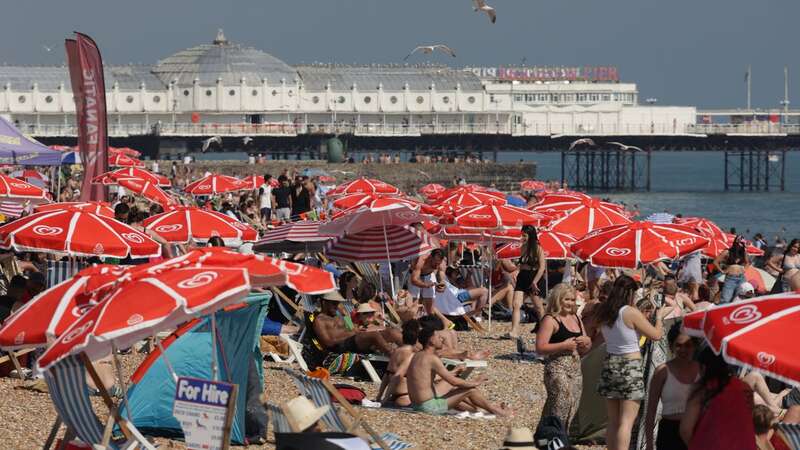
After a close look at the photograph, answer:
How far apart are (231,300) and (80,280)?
0.85m

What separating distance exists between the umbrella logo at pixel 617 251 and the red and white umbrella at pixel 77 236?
386 cm

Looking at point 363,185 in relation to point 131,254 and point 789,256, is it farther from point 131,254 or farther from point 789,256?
point 131,254

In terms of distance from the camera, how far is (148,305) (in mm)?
5578

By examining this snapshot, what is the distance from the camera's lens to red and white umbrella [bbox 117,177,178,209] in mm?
18473

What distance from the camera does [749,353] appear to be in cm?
491

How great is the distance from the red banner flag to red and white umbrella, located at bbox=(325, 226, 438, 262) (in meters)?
3.71

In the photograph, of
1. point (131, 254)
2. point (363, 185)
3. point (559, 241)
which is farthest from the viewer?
point (363, 185)

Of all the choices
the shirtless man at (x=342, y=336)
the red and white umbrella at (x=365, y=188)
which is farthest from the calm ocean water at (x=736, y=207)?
the shirtless man at (x=342, y=336)

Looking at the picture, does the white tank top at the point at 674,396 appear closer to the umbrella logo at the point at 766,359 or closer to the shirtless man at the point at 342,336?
the umbrella logo at the point at 766,359

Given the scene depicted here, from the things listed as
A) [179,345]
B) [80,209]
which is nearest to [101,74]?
[80,209]

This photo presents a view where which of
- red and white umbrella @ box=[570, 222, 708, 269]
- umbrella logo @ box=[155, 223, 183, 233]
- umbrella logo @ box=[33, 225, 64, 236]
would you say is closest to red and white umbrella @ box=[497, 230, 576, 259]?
red and white umbrella @ box=[570, 222, 708, 269]

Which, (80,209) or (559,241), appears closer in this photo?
(80,209)

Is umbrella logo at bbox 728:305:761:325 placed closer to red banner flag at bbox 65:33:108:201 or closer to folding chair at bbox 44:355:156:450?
folding chair at bbox 44:355:156:450

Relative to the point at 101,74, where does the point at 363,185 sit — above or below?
below
